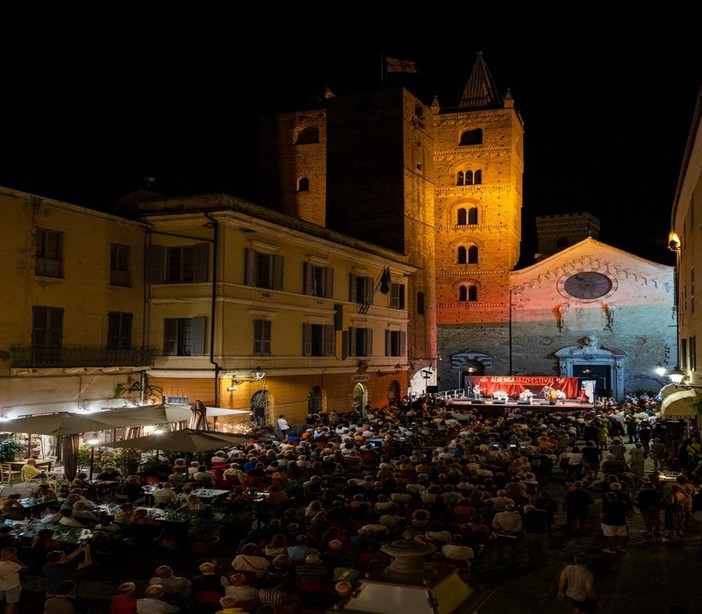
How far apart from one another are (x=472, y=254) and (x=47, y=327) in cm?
3459

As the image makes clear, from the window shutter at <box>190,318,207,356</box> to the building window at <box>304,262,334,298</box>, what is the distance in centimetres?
619

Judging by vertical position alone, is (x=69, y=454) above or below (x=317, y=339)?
below

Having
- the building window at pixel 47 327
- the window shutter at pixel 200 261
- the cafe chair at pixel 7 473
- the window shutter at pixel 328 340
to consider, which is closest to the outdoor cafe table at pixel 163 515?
the cafe chair at pixel 7 473

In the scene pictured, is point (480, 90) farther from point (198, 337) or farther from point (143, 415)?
point (143, 415)

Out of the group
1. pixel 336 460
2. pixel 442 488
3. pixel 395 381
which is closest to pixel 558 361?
pixel 395 381

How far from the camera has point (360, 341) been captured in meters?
37.5

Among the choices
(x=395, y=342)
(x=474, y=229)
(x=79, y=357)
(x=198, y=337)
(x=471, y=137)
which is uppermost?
(x=471, y=137)

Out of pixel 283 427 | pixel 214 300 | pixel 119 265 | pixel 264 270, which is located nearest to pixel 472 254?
pixel 264 270

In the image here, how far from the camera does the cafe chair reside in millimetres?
19188

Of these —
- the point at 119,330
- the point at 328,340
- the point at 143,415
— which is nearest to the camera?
the point at 143,415

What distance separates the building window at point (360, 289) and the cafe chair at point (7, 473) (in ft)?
64.1

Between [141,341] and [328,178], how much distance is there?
23558mm

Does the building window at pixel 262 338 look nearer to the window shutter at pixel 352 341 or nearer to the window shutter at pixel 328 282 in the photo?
the window shutter at pixel 328 282

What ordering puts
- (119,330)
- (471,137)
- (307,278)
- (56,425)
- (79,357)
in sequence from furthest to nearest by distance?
(471,137) < (307,278) < (119,330) < (79,357) < (56,425)
